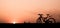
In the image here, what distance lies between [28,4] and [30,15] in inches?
9.2

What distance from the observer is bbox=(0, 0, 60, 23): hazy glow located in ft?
6.90

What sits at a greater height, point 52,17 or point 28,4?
point 28,4

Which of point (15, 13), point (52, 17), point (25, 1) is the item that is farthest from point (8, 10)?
point (52, 17)

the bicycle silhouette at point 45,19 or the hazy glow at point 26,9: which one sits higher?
the hazy glow at point 26,9

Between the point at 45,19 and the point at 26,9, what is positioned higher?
the point at 26,9

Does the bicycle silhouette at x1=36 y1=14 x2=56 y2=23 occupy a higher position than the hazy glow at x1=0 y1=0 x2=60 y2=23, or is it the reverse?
the hazy glow at x1=0 y1=0 x2=60 y2=23

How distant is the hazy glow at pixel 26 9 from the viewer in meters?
2.10

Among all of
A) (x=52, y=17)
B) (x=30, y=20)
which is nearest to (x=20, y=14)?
(x=30, y=20)

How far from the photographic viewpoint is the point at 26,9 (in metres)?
2.15

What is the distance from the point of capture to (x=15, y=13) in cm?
212
